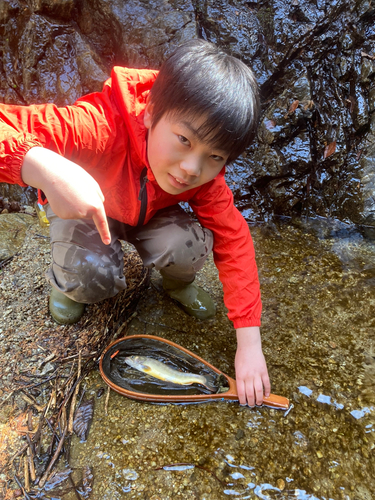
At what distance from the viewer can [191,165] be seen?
1354mm

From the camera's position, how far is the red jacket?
1321mm

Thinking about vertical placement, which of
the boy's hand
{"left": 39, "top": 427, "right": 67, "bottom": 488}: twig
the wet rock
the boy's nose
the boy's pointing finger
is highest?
the boy's nose

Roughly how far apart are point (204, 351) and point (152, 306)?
1.44ft

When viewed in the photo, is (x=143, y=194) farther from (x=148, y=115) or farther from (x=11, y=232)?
(x=11, y=232)

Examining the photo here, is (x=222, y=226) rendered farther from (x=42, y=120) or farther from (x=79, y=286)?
(x=42, y=120)

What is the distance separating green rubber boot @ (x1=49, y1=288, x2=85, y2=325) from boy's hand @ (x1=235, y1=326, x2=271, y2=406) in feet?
3.02

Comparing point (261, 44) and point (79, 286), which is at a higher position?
point (261, 44)

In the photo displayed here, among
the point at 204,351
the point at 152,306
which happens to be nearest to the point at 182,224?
the point at 152,306

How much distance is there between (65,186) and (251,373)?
3.62 feet

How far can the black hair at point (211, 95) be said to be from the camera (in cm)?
132

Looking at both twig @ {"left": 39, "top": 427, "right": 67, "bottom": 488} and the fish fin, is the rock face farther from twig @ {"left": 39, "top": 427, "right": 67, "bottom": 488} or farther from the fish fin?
twig @ {"left": 39, "top": 427, "right": 67, "bottom": 488}

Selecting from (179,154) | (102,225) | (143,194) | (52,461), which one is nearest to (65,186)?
(102,225)

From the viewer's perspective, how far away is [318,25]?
9.31 feet

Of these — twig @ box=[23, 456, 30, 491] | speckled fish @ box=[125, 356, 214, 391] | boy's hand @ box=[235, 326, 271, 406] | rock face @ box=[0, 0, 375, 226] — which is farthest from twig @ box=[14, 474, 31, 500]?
rock face @ box=[0, 0, 375, 226]
